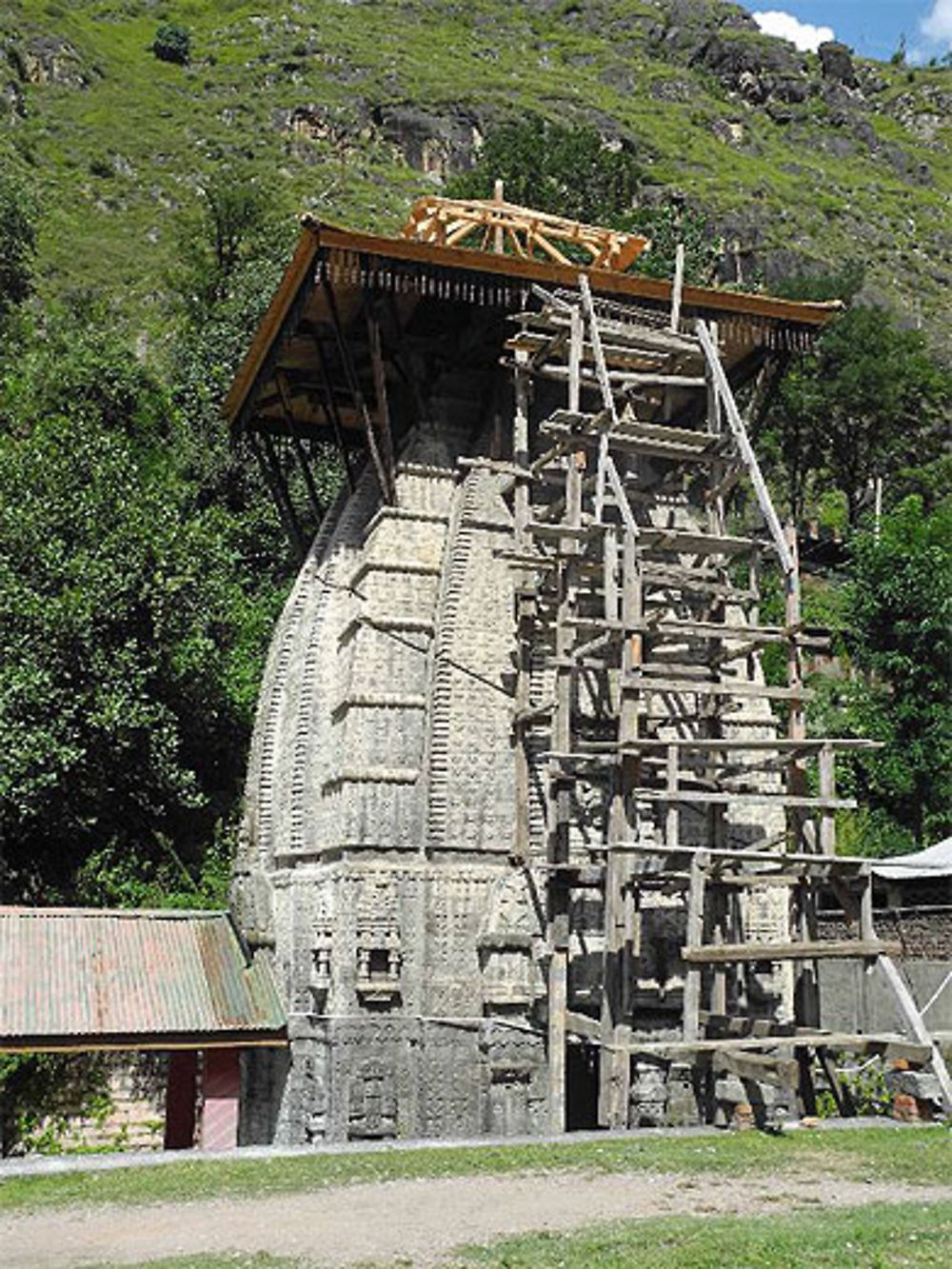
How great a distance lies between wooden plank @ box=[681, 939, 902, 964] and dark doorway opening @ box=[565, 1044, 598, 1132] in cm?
464

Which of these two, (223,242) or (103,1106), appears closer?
(103,1106)

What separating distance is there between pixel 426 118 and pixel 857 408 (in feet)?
155

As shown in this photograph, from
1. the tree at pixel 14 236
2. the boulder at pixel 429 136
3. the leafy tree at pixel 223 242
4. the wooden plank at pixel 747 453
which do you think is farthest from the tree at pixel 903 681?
the boulder at pixel 429 136

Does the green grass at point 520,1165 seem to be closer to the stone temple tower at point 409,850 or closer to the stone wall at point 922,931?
the stone temple tower at point 409,850

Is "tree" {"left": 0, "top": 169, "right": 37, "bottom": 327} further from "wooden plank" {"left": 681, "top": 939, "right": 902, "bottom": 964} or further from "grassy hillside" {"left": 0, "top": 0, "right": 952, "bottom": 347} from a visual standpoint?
"wooden plank" {"left": 681, "top": 939, "right": 902, "bottom": 964}

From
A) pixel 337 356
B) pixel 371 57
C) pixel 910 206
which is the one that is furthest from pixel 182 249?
pixel 910 206

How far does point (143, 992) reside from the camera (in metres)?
16.5

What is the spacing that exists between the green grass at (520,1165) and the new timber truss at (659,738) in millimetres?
1181

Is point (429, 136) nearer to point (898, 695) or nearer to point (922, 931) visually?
point (898, 695)

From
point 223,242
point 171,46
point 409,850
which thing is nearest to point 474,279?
point 409,850

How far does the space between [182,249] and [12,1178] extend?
4153 cm

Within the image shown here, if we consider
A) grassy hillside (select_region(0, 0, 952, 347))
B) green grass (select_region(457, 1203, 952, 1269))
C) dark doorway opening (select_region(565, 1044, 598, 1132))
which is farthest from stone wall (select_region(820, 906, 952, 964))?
grassy hillside (select_region(0, 0, 952, 347))

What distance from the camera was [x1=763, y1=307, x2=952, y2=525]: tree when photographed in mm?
50250

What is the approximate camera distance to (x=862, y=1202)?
913cm
